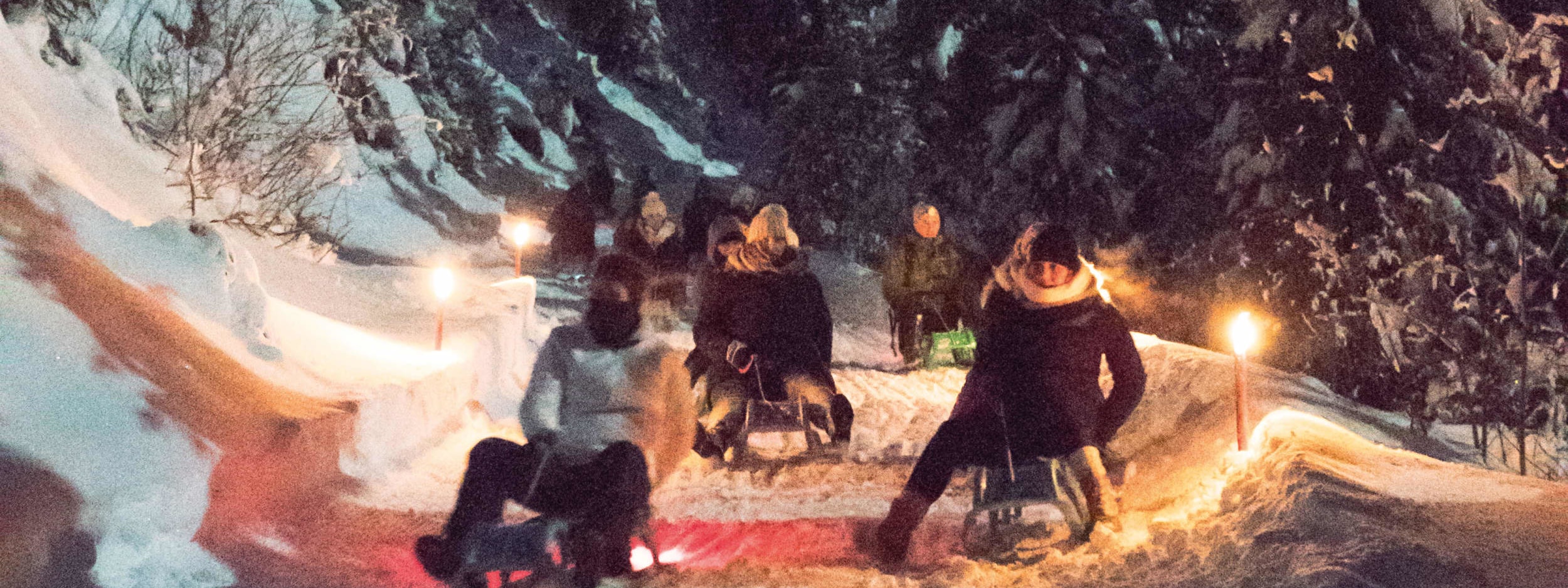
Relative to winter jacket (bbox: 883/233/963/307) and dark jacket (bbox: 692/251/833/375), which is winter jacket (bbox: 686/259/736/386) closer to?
dark jacket (bbox: 692/251/833/375)

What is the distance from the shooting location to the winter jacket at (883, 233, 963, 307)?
1038 centimetres

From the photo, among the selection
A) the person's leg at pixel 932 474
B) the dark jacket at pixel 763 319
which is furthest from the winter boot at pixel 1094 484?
the dark jacket at pixel 763 319

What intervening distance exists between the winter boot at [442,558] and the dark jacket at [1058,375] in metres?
2.11

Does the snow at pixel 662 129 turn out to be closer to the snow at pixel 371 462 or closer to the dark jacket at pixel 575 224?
the dark jacket at pixel 575 224

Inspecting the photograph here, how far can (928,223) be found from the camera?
10289mm

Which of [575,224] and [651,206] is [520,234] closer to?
[651,206]

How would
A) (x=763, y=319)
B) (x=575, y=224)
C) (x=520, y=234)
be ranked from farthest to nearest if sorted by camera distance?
(x=575, y=224), (x=520, y=234), (x=763, y=319)

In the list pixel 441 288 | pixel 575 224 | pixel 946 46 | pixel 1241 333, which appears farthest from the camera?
pixel 946 46

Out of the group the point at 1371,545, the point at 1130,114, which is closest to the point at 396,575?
the point at 1371,545

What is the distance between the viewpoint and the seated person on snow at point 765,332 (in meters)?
5.96

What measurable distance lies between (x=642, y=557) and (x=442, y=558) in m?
0.79

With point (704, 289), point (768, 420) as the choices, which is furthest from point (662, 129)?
point (768, 420)

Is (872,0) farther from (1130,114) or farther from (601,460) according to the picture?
(601,460)

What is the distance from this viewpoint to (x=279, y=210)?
32.5ft
